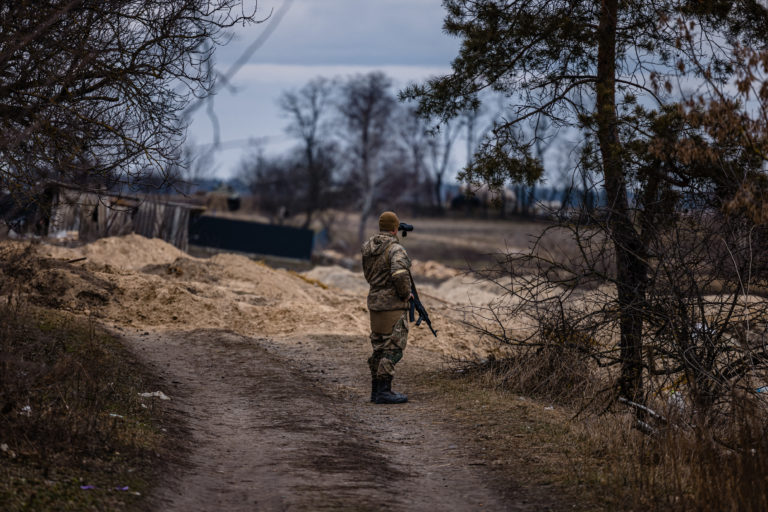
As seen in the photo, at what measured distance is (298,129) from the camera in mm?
62500

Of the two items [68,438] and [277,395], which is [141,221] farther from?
[68,438]

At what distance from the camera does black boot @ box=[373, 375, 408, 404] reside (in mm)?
9142

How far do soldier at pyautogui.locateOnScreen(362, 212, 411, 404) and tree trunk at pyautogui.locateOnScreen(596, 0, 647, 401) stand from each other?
2306mm

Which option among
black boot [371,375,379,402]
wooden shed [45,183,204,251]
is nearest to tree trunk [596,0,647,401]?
black boot [371,375,379,402]

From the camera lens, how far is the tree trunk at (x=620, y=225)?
8.83m

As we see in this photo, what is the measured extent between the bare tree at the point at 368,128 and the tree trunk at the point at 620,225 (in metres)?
44.0

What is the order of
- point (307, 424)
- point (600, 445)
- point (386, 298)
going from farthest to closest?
point (386, 298) → point (307, 424) → point (600, 445)

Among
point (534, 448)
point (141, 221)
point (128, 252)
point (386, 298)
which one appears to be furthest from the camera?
point (141, 221)

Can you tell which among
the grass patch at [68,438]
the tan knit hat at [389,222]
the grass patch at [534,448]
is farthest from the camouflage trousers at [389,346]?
the grass patch at [68,438]

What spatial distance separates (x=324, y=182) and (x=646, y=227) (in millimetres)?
47534

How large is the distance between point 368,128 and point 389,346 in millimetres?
46225

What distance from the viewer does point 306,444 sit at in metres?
7.12

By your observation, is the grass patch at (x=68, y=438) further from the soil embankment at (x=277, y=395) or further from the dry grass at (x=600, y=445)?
the dry grass at (x=600, y=445)

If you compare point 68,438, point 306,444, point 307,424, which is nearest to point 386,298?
point 307,424
